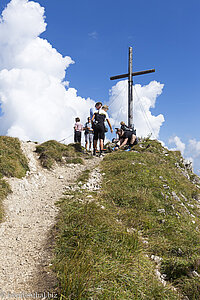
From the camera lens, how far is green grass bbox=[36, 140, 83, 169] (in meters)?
12.0

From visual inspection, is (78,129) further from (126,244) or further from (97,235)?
(126,244)

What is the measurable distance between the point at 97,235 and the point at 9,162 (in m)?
5.73

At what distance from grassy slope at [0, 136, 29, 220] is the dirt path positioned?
32 centimetres

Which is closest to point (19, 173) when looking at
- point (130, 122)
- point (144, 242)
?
point (144, 242)

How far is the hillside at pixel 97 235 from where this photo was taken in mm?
3996

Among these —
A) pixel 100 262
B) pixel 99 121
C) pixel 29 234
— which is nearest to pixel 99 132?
pixel 99 121

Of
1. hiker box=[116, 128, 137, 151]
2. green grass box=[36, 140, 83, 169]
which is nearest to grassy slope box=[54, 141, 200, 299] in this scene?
green grass box=[36, 140, 83, 169]

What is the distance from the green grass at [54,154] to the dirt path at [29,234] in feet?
3.48

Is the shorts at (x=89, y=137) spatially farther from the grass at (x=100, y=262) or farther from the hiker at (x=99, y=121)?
the grass at (x=100, y=262)

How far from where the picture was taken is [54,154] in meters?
12.8

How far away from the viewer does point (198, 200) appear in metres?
12.2

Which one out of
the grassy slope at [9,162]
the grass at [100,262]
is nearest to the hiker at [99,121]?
the grassy slope at [9,162]

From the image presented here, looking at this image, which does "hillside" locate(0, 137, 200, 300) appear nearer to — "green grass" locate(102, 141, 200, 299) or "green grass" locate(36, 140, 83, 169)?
"green grass" locate(102, 141, 200, 299)

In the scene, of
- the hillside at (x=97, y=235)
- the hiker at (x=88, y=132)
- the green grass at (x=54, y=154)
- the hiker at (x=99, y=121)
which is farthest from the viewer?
the hiker at (x=88, y=132)
